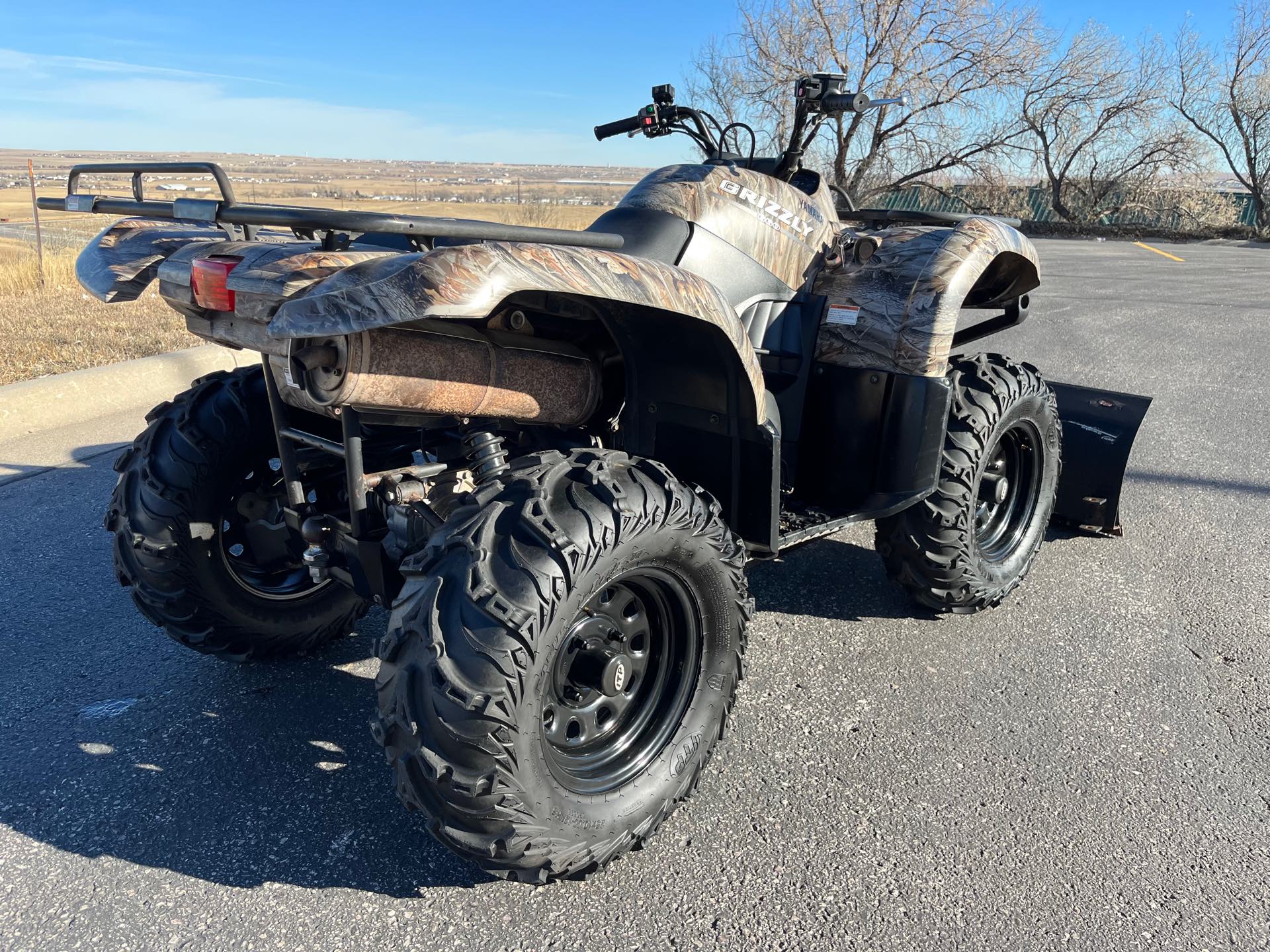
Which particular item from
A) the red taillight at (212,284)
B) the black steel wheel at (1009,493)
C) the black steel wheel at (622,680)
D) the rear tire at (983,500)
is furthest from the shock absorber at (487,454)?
the black steel wheel at (1009,493)

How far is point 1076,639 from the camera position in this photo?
3.62 m

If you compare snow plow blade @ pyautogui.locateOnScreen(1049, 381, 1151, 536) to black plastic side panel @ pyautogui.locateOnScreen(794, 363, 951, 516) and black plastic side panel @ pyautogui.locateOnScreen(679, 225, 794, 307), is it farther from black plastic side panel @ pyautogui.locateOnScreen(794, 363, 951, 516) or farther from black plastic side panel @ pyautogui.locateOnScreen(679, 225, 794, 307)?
black plastic side panel @ pyautogui.locateOnScreen(679, 225, 794, 307)

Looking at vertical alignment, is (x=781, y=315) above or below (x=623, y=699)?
above

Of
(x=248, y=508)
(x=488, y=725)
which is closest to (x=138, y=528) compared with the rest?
(x=248, y=508)

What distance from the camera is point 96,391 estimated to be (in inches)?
254

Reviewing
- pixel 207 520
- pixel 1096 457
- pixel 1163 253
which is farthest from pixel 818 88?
pixel 1163 253

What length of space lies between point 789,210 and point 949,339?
0.73 metres

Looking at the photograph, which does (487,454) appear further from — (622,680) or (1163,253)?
(1163,253)

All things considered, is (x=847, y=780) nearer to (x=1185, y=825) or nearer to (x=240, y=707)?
(x=1185, y=825)

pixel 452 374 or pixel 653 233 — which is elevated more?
pixel 653 233

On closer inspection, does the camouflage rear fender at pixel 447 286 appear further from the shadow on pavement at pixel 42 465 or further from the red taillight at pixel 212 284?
the shadow on pavement at pixel 42 465

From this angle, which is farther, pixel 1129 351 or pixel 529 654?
pixel 1129 351

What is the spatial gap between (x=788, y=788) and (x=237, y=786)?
1.59 meters

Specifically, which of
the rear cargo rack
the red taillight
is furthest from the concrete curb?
the red taillight
